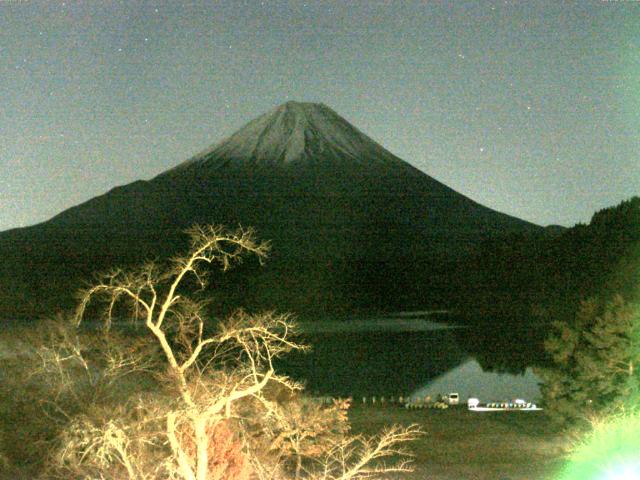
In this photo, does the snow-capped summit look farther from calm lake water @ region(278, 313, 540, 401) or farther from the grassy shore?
the grassy shore

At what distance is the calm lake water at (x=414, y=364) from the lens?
28.4 metres

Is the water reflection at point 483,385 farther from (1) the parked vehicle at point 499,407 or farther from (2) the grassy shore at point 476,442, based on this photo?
(2) the grassy shore at point 476,442

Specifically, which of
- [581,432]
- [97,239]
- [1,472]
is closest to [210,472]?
[1,472]

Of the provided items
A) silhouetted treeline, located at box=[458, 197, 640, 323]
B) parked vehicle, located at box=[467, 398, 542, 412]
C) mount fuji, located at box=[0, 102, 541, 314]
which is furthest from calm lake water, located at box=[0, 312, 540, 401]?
mount fuji, located at box=[0, 102, 541, 314]

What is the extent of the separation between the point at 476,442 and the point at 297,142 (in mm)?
113441

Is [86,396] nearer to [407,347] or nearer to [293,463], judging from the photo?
[293,463]

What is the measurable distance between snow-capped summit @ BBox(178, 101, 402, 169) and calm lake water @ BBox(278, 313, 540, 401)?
72.5 metres

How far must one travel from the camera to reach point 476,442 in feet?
51.9

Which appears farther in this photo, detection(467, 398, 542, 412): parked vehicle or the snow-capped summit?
the snow-capped summit

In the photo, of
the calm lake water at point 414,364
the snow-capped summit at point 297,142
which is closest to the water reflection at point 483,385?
the calm lake water at point 414,364

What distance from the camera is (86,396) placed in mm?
12289

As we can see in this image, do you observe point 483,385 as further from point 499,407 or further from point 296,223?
point 296,223

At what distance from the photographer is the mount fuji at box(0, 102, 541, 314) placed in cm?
8569

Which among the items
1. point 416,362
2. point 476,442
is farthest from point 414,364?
point 476,442
